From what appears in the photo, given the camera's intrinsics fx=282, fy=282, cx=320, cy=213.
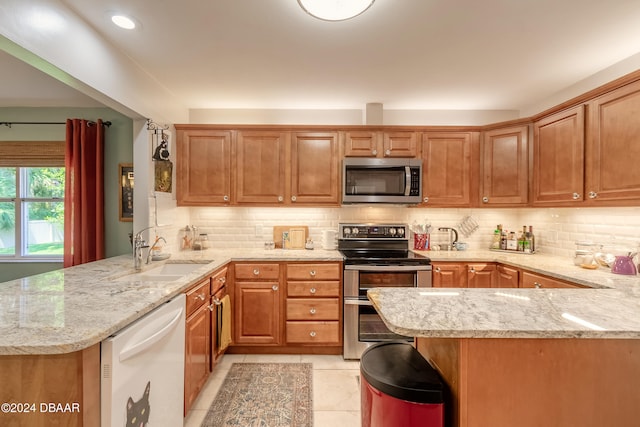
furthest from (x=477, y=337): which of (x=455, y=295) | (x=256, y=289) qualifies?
(x=256, y=289)

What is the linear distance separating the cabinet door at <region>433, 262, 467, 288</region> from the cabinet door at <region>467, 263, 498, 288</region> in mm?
58

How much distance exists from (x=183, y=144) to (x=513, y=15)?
3.02 metres

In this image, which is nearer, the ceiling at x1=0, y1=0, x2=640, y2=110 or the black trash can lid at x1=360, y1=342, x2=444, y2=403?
the black trash can lid at x1=360, y1=342, x2=444, y2=403

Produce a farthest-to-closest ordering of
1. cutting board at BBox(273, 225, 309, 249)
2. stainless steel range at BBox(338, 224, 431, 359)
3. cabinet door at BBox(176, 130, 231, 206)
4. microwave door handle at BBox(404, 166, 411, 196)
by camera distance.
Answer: cutting board at BBox(273, 225, 309, 249) < cabinet door at BBox(176, 130, 231, 206) < microwave door handle at BBox(404, 166, 411, 196) < stainless steel range at BBox(338, 224, 431, 359)

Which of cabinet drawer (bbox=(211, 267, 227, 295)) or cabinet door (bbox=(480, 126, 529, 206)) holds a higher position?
cabinet door (bbox=(480, 126, 529, 206))

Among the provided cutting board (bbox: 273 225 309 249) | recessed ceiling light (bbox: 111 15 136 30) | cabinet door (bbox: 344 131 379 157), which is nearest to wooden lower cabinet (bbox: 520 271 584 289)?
cabinet door (bbox: 344 131 379 157)

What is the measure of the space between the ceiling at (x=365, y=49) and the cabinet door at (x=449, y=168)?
443 millimetres

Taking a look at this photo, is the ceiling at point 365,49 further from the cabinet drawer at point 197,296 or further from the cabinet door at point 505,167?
the cabinet drawer at point 197,296

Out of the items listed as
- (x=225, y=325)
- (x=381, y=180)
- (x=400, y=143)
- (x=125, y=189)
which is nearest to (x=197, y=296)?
(x=225, y=325)

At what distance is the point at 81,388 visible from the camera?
0.99m

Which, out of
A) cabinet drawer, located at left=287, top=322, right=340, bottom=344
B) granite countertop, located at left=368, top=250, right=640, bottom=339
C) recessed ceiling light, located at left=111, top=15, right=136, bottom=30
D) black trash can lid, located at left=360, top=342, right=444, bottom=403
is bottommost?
cabinet drawer, located at left=287, top=322, right=340, bottom=344

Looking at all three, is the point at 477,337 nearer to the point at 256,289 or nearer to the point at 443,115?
the point at 256,289

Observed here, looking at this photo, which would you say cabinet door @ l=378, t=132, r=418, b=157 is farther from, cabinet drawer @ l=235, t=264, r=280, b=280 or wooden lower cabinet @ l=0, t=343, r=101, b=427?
wooden lower cabinet @ l=0, t=343, r=101, b=427

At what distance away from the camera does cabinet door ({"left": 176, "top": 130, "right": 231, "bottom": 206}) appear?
121 inches
